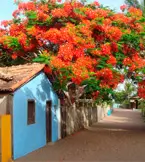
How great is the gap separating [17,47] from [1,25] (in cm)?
244

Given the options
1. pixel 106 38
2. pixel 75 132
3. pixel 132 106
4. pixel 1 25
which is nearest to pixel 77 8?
pixel 106 38

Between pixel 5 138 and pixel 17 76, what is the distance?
141 inches

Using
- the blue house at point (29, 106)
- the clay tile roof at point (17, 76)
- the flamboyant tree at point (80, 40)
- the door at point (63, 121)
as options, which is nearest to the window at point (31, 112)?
the blue house at point (29, 106)

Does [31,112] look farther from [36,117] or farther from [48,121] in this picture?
[48,121]

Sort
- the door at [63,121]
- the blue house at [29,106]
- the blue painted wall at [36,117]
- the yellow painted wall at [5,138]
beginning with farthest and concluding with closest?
1. the door at [63,121]
2. the blue painted wall at [36,117]
3. the blue house at [29,106]
4. the yellow painted wall at [5,138]

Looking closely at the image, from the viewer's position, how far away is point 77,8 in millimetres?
16547

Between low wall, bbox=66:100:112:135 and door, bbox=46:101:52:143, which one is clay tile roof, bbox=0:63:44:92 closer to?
door, bbox=46:101:52:143

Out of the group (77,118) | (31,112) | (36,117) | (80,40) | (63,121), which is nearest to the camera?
(80,40)

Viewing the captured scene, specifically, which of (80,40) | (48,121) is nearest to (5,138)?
(80,40)

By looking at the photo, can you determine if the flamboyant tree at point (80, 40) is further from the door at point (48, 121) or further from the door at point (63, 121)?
the door at point (63, 121)

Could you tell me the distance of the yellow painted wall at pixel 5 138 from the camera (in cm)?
1184

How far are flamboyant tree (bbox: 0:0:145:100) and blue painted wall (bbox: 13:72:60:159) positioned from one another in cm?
75

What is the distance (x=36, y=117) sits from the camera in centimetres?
1585

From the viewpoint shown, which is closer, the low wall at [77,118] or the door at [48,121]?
the door at [48,121]
